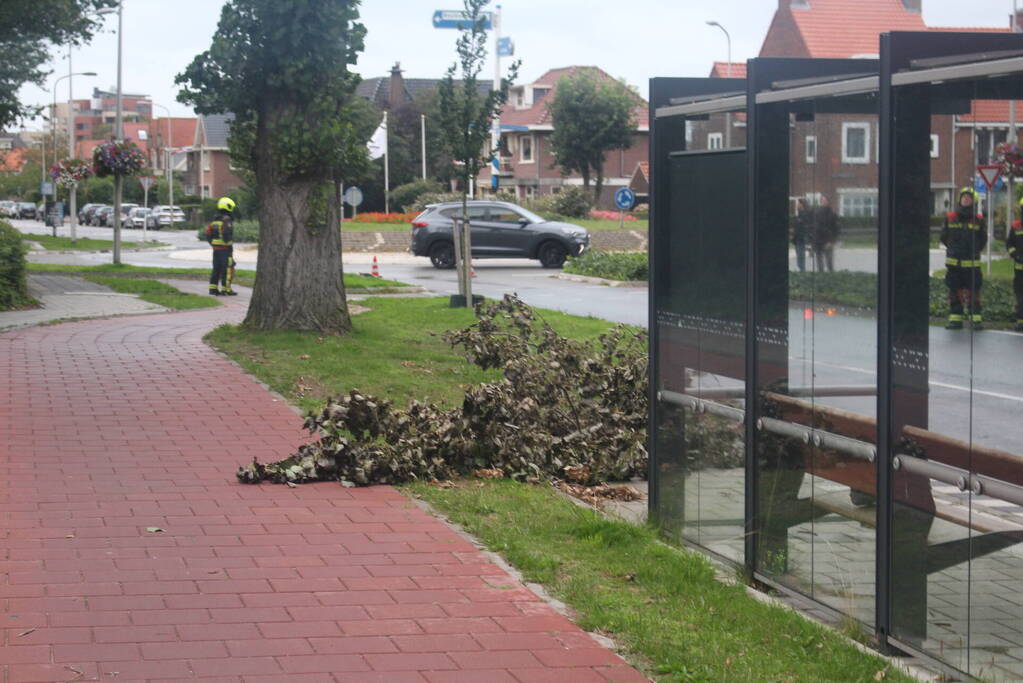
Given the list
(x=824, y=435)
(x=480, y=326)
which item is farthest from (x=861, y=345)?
(x=480, y=326)

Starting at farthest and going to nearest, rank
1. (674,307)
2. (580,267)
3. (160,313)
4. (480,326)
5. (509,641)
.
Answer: (580,267) < (160,313) < (480,326) < (674,307) < (509,641)

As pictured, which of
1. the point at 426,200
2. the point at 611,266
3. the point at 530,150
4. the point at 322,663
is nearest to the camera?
the point at 322,663

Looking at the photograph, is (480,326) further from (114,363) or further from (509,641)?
(509,641)

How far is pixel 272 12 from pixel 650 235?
10144 mm

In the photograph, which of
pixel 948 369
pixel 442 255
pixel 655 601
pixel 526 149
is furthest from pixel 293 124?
pixel 526 149

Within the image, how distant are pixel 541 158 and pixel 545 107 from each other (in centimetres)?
326

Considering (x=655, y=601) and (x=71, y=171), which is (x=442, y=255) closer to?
(x=71, y=171)

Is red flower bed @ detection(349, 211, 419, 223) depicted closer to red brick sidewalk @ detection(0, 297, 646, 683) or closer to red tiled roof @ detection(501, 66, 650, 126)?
red tiled roof @ detection(501, 66, 650, 126)

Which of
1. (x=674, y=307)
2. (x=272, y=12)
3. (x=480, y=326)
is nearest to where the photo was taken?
(x=674, y=307)

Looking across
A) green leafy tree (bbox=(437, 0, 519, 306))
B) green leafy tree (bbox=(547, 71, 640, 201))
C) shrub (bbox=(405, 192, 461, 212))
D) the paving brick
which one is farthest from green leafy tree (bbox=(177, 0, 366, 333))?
green leafy tree (bbox=(547, 71, 640, 201))

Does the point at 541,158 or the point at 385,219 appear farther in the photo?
the point at 541,158

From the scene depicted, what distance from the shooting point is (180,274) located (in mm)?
31922

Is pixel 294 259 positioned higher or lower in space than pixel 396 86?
lower

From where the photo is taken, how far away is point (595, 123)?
250ft
